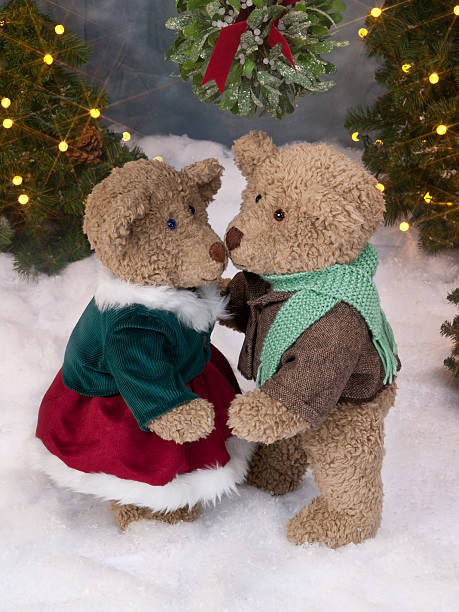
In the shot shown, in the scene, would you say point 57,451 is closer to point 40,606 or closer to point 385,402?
point 40,606

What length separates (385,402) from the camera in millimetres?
1136

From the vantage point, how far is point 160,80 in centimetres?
218

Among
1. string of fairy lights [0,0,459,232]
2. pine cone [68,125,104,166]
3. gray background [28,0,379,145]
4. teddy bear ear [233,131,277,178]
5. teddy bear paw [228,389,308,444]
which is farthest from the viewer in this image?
gray background [28,0,379,145]

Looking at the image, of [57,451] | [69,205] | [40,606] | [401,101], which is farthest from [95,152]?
[40,606]

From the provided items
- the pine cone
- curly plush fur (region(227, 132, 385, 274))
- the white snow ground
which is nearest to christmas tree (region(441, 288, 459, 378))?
the white snow ground

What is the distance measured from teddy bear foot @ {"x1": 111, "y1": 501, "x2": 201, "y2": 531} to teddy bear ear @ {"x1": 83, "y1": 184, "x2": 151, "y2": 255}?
467mm

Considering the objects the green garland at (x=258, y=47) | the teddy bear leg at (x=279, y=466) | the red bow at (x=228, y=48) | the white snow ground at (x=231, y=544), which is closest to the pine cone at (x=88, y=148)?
the white snow ground at (x=231, y=544)

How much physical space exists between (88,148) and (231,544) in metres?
1.07

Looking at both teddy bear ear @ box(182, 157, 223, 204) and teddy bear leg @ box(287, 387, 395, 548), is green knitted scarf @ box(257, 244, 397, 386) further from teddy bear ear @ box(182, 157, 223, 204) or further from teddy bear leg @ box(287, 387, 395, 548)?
teddy bear ear @ box(182, 157, 223, 204)

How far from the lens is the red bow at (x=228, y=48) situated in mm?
978

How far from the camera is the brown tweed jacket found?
98cm

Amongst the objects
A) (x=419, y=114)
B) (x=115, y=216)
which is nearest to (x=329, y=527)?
(x=115, y=216)

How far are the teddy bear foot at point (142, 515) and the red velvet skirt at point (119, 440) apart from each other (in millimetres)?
112

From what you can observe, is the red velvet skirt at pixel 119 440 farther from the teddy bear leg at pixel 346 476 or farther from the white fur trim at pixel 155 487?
the teddy bear leg at pixel 346 476
